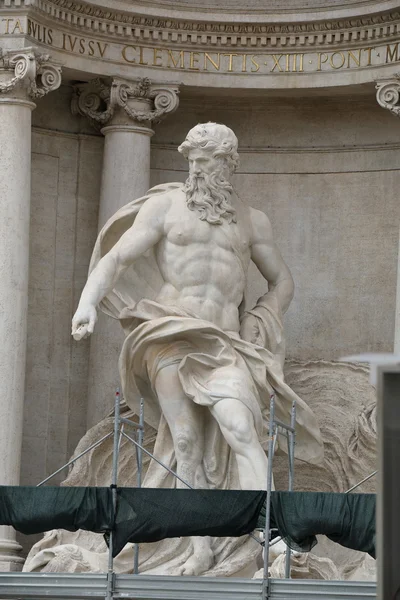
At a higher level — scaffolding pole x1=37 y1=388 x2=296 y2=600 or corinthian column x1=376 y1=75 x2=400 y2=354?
corinthian column x1=376 y1=75 x2=400 y2=354

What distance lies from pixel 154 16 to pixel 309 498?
17.9 ft

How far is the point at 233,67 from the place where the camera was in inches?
657

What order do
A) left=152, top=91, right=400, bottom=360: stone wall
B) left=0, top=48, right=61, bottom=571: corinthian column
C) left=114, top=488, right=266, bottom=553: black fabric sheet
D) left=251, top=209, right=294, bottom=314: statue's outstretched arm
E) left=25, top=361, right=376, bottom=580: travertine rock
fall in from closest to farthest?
left=114, top=488, right=266, bottom=553: black fabric sheet < left=25, top=361, right=376, bottom=580: travertine rock < left=251, top=209, right=294, bottom=314: statue's outstretched arm < left=0, top=48, right=61, bottom=571: corinthian column < left=152, top=91, right=400, bottom=360: stone wall

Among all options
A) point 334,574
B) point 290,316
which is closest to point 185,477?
point 334,574

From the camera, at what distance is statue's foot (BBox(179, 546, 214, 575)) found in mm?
13641

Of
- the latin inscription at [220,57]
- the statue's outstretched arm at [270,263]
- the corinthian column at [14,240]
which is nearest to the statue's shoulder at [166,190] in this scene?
the statue's outstretched arm at [270,263]

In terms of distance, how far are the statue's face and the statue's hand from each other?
1431mm

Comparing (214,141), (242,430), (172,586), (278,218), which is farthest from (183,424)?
(278,218)

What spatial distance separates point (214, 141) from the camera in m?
14.5

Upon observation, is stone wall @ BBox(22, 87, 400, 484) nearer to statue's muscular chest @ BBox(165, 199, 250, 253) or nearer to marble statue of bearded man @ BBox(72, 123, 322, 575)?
marble statue of bearded man @ BBox(72, 123, 322, 575)

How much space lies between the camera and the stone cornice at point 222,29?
16062mm

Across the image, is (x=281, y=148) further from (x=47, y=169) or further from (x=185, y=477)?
(x=185, y=477)

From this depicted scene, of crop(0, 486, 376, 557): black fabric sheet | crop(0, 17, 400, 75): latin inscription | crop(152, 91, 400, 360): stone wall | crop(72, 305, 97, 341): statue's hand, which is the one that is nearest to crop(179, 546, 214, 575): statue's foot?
crop(0, 486, 376, 557): black fabric sheet

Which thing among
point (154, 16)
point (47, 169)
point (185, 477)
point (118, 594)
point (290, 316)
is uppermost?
point (154, 16)
